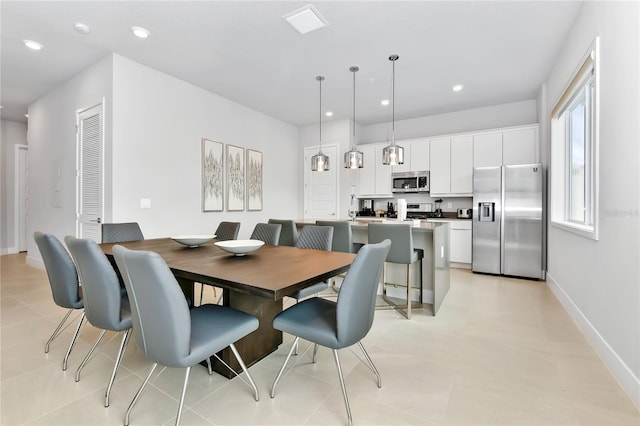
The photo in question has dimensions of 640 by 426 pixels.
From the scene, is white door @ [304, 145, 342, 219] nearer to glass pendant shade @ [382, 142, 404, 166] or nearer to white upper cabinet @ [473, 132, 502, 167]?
white upper cabinet @ [473, 132, 502, 167]

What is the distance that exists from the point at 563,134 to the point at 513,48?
1289 millimetres

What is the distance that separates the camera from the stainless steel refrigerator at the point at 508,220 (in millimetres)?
4270

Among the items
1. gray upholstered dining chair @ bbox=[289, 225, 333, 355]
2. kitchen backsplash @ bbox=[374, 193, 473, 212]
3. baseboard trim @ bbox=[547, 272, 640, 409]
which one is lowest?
baseboard trim @ bbox=[547, 272, 640, 409]

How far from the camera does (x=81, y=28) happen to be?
295 centimetres

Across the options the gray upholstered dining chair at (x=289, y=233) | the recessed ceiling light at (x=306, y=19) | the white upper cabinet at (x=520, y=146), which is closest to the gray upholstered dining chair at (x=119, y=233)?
the gray upholstered dining chair at (x=289, y=233)

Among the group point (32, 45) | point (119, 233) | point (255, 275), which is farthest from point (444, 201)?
point (32, 45)

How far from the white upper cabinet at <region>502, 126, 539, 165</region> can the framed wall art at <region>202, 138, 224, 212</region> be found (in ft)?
14.8

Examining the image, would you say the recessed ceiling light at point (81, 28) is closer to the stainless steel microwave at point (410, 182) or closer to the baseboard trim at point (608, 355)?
the stainless steel microwave at point (410, 182)

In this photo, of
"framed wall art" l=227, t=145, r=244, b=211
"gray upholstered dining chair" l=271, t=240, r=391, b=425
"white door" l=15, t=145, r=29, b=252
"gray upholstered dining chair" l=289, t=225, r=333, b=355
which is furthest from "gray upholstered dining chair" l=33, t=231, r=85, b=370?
"white door" l=15, t=145, r=29, b=252

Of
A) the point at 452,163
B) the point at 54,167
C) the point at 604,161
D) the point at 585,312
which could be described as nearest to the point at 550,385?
the point at 585,312

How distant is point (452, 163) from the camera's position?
206 inches

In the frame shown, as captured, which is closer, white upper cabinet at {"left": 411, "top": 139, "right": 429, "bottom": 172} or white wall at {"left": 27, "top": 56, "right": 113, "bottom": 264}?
white wall at {"left": 27, "top": 56, "right": 113, "bottom": 264}

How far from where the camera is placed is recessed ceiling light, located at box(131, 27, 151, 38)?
9.74 ft

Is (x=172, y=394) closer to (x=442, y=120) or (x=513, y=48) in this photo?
(x=513, y=48)
